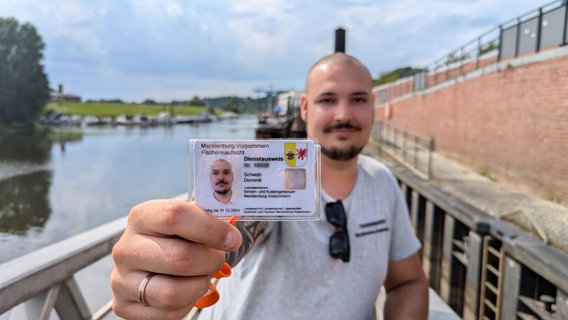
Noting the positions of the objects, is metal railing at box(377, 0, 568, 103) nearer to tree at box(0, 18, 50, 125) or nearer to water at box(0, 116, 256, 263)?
water at box(0, 116, 256, 263)

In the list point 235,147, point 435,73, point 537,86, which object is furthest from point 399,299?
point 435,73

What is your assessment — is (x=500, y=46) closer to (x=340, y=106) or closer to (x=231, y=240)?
(x=340, y=106)

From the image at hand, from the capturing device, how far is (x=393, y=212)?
6.59 ft

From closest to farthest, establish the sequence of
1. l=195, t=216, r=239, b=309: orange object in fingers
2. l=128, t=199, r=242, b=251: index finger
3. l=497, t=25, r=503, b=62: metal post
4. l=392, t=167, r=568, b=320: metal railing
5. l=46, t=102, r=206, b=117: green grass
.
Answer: l=128, t=199, r=242, b=251: index finger → l=195, t=216, r=239, b=309: orange object in fingers → l=392, t=167, r=568, b=320: metal railing → l=497, t=25, r=503, b=62: metal post → l=46, t=102, r=206, b=117: green grass

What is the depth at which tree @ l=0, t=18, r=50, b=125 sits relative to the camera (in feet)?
90.9

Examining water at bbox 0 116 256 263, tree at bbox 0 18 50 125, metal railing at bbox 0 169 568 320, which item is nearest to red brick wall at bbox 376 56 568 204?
metal railing at bbox 0 169 568 320

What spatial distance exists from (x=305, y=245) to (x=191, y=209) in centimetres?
90

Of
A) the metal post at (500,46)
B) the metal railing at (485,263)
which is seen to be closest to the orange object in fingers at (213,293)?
Result: the metal railing at (485,263)

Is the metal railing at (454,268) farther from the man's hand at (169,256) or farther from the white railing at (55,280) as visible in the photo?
the man's hand at (169,256)

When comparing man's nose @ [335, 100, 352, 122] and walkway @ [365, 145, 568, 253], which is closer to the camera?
man's nose @ [335, 100, 352, 122]

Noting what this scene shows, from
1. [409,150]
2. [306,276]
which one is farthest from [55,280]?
[409,150]

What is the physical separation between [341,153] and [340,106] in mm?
204

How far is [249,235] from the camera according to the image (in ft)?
5.09

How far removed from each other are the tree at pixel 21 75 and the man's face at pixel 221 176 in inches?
1142
